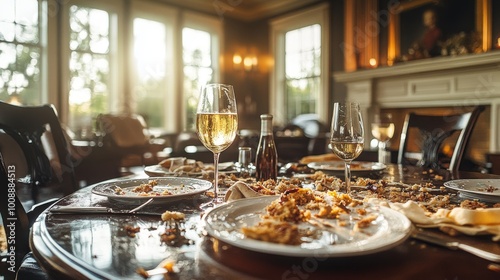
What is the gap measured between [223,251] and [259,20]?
7.39m

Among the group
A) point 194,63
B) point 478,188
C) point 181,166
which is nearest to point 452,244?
point 478,188

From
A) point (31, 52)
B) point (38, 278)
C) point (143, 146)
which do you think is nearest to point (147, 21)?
point (31, 52)

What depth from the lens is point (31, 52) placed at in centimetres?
522

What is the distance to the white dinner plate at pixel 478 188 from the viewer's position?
2.77 ft

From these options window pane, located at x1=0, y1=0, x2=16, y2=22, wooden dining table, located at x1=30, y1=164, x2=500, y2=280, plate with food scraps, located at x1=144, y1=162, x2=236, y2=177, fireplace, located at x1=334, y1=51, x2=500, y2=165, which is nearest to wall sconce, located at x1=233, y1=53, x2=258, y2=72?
fireplace, located at x1=334, y1=51, x2=500, y2=165

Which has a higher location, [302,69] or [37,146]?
[302,69]

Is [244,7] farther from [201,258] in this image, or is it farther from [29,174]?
[201,258]

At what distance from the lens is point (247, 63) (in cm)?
749

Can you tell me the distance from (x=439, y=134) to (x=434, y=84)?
3.28m

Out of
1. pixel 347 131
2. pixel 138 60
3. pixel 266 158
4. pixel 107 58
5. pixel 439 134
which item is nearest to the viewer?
pixel 347 131

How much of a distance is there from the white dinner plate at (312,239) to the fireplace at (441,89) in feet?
14.1

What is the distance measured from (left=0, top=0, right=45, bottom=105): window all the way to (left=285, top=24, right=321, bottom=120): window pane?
404 cm

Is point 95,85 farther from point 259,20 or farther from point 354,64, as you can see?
point 354,64

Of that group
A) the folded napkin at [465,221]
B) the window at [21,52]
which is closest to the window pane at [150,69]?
the window at [21,52]
